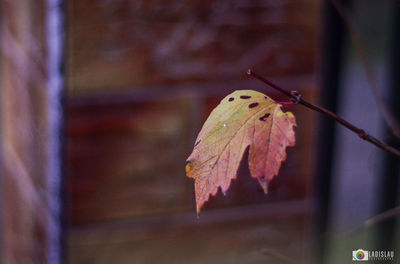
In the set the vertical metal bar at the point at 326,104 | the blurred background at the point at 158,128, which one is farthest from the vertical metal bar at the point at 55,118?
the vertical metal bar at the point at 326,104

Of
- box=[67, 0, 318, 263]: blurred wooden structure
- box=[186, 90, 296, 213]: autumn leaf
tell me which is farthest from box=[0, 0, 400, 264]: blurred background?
box=[186, 90, 296, 213]: autumn leaf

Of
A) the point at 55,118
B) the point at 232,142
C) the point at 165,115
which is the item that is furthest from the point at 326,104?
the point at 232,142

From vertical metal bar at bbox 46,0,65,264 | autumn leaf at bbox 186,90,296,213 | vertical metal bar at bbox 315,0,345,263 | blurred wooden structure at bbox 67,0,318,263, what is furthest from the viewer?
vertical metal bar at bbox 315,0,345,263

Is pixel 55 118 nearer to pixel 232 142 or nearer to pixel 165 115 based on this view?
pixel 165 115

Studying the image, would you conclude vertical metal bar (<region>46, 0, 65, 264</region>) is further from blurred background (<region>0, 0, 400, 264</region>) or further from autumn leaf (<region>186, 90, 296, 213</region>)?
autumn leaf (<region>186, 90, 296, 213</region>)

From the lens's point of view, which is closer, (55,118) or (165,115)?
(55,118)
